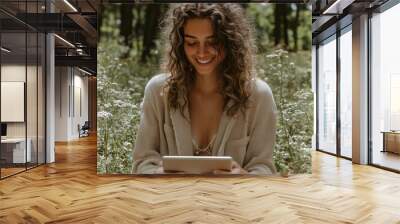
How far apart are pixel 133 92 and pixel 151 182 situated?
5.00ft

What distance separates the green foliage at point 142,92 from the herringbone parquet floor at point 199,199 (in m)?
0.50

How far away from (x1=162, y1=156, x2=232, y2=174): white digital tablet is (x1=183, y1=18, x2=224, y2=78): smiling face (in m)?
1.12

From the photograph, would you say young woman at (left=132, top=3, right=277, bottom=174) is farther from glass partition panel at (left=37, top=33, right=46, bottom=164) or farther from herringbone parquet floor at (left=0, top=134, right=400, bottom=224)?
glass partition panel at (left=37, top=33, right=46, bottom=164)

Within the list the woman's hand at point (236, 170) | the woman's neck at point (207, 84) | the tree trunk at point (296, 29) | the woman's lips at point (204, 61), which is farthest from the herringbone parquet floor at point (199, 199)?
the tree trunk at point (296, 29)

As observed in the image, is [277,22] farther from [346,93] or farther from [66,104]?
[66,104]

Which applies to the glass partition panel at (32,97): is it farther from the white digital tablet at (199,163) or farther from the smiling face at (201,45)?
the smiling face at (201,45)

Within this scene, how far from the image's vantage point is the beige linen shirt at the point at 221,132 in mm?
5152

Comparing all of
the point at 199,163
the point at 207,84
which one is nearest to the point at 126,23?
the point at 207,84

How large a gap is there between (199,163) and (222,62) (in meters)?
1.29

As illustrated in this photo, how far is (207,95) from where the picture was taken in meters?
5.21

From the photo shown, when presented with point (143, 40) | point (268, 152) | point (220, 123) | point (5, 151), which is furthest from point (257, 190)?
point (5, 151)

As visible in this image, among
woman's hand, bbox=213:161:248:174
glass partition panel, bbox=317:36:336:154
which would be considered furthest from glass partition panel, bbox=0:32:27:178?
glass partition panel, bbox=317:36:336:154

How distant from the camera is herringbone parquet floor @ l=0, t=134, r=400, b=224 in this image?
13.5ft

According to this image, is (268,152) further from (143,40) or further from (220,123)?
(143,40)
